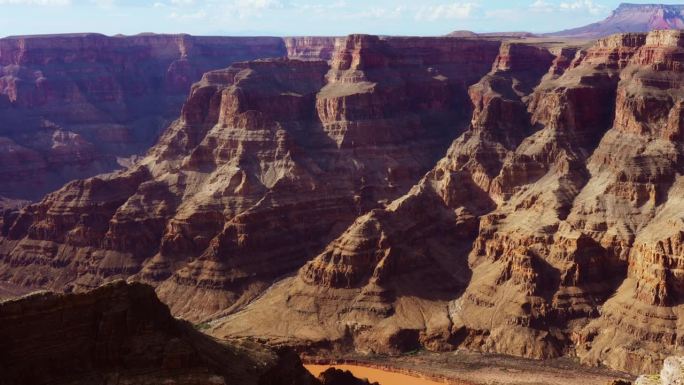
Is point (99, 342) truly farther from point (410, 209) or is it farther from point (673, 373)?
point (410, 209)

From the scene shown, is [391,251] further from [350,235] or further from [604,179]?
[604,179]

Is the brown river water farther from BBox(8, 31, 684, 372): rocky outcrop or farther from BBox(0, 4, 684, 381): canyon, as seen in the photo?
BBox(0, 4, 684, 381): canyon

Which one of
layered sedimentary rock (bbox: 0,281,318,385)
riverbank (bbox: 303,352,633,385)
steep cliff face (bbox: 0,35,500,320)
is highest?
steep cliff face (bbox: 0,35,500,320)

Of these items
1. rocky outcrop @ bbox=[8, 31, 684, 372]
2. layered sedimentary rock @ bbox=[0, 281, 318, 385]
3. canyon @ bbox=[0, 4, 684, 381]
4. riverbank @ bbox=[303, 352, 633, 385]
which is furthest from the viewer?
rocky outcrop @ bbox=[8, 31, 684, 372]

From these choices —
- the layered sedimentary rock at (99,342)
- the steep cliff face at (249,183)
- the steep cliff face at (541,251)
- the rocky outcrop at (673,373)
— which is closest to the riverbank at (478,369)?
the steep cliff face at (541,251)

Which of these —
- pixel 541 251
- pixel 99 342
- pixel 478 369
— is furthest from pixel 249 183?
pixel 99 342

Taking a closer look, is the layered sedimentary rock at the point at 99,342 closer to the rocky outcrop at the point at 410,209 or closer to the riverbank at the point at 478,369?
the riverbank at the point at 478,369

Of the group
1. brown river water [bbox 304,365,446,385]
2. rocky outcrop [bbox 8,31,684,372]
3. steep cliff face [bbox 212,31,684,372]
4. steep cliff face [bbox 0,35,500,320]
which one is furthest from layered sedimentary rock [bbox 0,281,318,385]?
steep cliff face [bbox 0,35,500,320]
